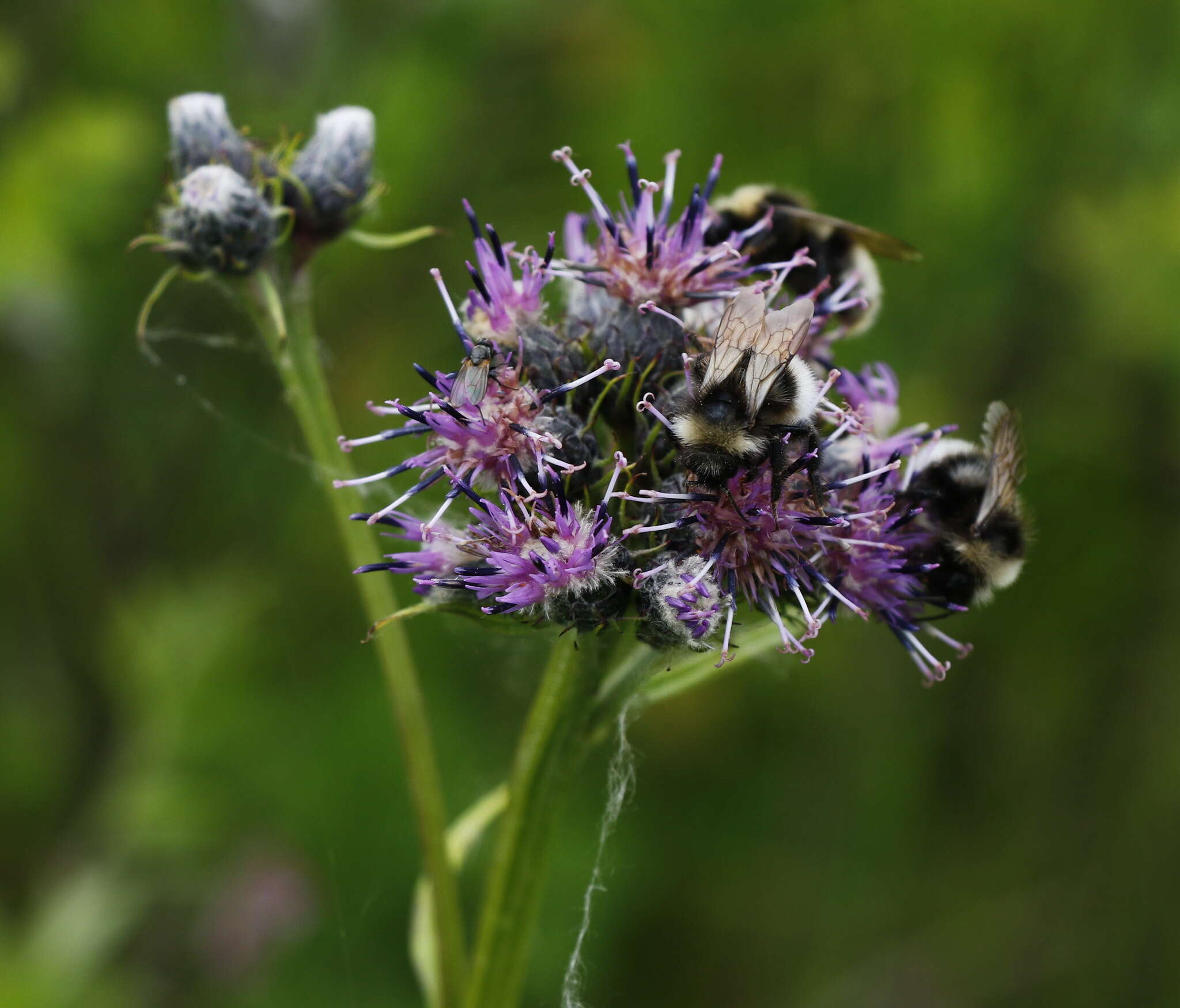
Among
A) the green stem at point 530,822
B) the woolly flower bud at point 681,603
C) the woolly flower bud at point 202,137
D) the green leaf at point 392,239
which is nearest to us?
the woolly flower bud at point 681,603

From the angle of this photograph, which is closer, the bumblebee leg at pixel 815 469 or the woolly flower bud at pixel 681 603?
the woolly flower bud at pixel 681 603

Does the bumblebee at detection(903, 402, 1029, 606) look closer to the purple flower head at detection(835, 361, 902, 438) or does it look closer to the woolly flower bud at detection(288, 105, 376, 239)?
the purple flower head at detection(835, 361, 902, 438)

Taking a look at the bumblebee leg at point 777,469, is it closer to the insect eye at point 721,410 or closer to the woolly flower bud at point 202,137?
the insect eye at point 721,410

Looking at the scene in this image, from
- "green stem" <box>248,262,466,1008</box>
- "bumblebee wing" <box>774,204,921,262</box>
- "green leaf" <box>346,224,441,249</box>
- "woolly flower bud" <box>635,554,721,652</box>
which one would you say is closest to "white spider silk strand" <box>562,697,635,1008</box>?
"woolly flower bud" <box>635,554,721,652</box>

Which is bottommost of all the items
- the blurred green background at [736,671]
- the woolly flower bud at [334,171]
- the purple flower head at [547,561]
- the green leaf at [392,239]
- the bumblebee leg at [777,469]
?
the blurred green background at [736,671]

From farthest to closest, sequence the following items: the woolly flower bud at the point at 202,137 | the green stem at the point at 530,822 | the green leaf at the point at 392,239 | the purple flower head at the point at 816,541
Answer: the woolly flower bud at the point at 202,137
the green leaf at the point at 392,239
the green stem at the point at 530,822
the purple flower head at the point at 816,541

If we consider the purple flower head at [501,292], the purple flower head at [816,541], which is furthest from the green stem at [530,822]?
the purple flower head at [501,292]
